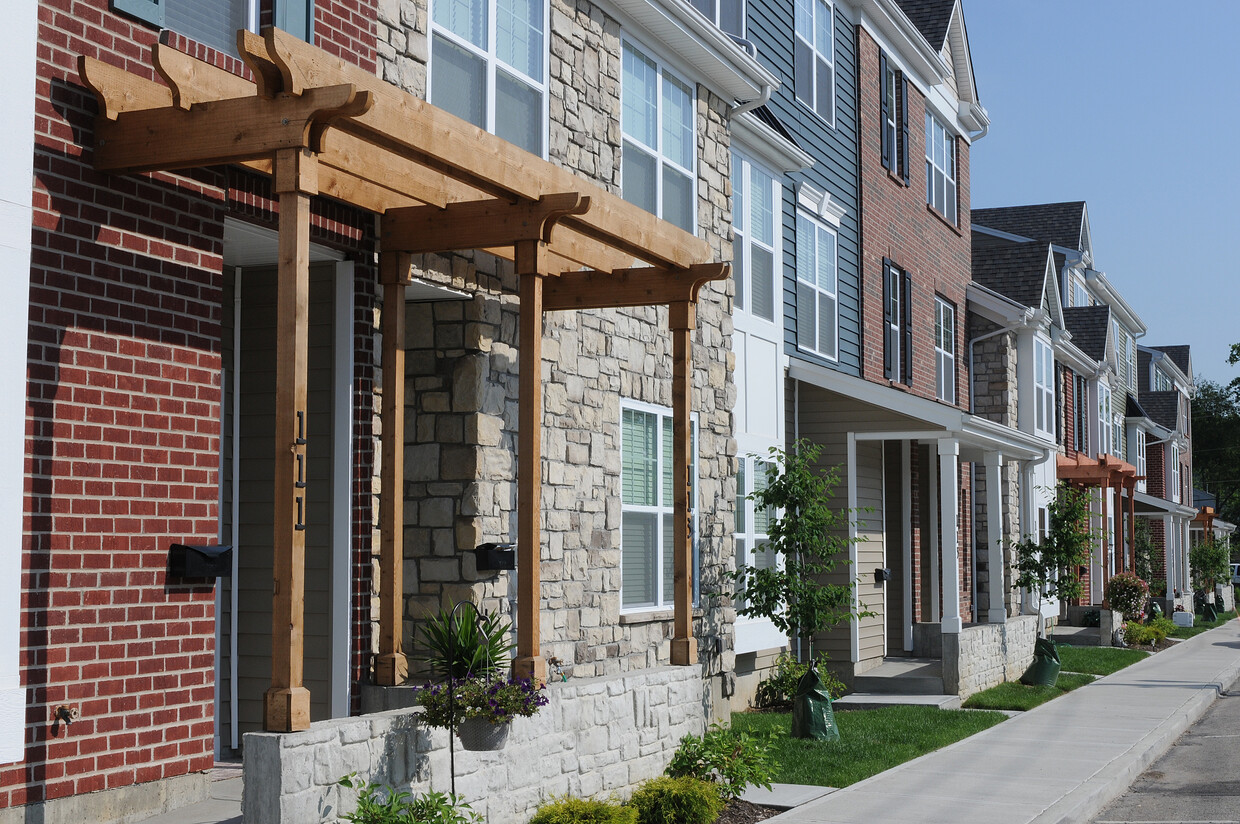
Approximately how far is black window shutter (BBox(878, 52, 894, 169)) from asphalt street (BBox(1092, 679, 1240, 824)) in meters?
10.0

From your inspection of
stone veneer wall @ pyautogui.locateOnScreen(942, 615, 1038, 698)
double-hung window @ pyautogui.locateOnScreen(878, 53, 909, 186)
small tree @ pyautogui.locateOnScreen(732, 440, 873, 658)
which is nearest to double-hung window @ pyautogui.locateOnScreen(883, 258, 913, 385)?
double-hung window @ pyautogui.locateOnScreen(878, 53, 909, 186)

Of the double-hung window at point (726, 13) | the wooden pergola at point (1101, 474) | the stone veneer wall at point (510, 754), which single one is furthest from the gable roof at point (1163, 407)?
the stone veneer wall at point (510, 754)

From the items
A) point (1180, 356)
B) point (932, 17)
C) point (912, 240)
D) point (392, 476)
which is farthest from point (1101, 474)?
point (1180, 356)

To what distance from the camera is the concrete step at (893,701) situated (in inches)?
623

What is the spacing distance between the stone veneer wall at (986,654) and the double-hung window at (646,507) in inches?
227

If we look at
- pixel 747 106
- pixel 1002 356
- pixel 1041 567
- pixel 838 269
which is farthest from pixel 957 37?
pixel 747 106

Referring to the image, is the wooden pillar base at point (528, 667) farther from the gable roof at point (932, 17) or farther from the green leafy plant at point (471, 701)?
the gable roof at point (932, 17)

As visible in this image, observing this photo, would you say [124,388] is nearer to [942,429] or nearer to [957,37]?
[942,429]

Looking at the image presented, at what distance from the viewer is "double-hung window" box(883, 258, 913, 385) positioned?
20.6 meters

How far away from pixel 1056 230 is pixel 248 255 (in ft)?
113

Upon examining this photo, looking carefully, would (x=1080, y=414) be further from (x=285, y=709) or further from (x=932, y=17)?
(x=285, y=709)

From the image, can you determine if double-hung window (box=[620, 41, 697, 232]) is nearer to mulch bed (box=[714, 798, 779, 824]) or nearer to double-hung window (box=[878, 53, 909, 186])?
mulch bed (box=[714, 798, 779, 824])

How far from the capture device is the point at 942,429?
16641mm

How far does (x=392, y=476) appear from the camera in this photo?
8617 mm
